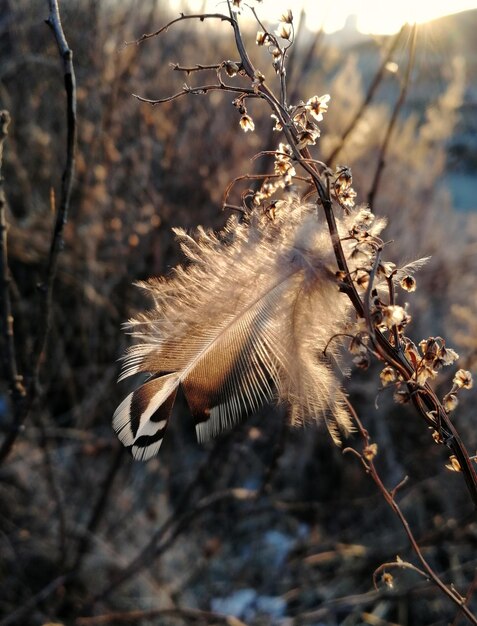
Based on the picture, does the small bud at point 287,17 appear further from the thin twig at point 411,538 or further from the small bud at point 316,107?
the thin twig at point 411,538

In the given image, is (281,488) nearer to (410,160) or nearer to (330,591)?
(330,591)

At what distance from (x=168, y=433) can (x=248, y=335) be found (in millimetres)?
2316

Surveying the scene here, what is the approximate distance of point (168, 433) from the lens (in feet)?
10.2

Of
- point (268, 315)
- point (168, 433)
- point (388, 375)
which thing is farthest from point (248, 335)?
point (168, 433)

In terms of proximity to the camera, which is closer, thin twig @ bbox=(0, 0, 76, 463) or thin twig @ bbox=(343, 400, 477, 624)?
thin twig @ bbox=(343, 400, 477, 624)

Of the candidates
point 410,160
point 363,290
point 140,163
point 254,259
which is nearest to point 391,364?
point 363,290

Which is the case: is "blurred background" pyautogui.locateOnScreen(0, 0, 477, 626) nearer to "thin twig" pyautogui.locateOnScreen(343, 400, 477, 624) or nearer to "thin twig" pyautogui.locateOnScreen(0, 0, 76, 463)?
"thin twig" pyautogui.locateOnScreen(0, 0, 76, 463)

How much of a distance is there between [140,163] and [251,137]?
2.13 feet

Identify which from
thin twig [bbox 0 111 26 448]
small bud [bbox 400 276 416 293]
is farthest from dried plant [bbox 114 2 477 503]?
thin twig [bbox 0 111 26 448]

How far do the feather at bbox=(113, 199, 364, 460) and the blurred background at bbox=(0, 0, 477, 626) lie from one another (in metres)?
1.32

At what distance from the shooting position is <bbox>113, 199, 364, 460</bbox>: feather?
847 millimetres

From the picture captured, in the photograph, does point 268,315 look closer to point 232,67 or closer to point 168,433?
point 232,67

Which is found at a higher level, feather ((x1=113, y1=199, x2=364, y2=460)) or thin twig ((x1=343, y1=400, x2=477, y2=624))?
feather ((x1=113, y1=199, x2=364, y2=460))

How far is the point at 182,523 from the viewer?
2143 millimetres
